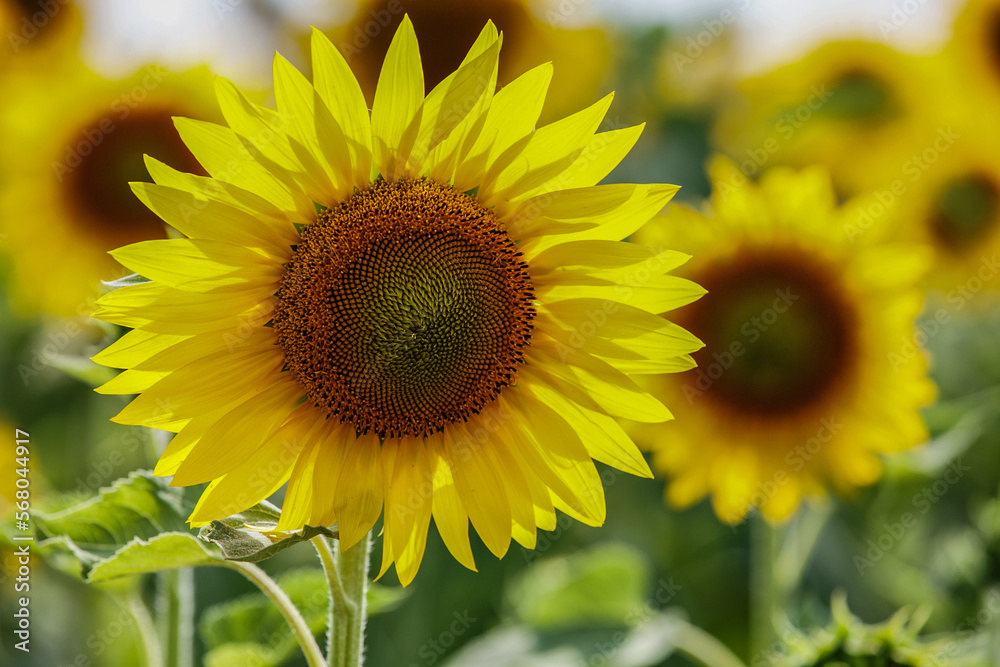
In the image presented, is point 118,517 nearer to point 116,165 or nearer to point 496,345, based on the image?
point 496,345

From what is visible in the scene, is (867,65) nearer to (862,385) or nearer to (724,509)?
(862,385)

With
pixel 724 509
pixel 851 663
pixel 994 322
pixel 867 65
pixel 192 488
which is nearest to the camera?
pixel 192 488

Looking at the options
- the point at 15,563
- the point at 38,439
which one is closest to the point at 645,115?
the point at 38,439

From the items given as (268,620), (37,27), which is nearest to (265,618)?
(268,620)

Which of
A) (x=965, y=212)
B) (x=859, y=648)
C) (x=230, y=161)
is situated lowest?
(x=859, y=648)

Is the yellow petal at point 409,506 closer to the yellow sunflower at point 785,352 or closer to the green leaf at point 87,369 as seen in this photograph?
the green leaf at point 87,369

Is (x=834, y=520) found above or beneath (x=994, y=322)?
beneath

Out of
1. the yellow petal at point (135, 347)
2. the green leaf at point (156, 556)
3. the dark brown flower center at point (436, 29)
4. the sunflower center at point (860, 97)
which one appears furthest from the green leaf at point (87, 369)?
the sunflower center at point (860, 97)
